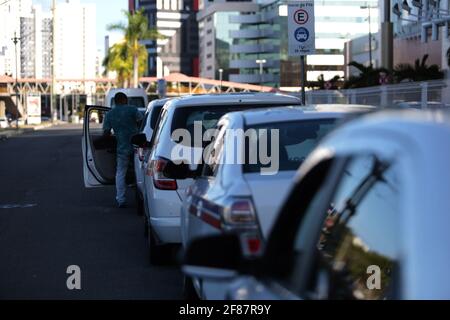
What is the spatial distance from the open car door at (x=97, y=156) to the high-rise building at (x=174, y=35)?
551ft

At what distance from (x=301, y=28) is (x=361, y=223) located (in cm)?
1242

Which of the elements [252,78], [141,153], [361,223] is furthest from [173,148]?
[252,78]

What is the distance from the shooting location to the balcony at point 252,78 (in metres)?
131

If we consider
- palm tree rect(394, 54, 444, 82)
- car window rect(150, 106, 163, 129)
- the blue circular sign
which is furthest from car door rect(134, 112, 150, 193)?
palm tree rect(394, 54, 444, 82)

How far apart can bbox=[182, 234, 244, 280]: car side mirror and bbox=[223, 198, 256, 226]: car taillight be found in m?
2.15

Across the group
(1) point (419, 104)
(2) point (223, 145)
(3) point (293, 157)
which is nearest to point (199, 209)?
(2) point (223, 145)

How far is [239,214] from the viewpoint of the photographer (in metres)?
5.12

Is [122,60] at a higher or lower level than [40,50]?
lower

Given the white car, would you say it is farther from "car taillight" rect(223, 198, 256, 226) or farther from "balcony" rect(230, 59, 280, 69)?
"balcony" rect(230, 59, 280, 69)

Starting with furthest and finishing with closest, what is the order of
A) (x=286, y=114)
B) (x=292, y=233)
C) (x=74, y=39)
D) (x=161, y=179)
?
1. (x=74, y=39)
2. (x=161, y=179)
3. (x=286, y=114)
4. (x=292, y=233)

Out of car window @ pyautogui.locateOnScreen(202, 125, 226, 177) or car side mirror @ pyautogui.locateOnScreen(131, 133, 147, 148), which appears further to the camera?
car side mirror @ pyautogui.locateOnScreen(131, 133, 147, 148)

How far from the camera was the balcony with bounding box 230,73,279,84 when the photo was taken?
130625 millimetres

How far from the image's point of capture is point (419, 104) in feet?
74.3

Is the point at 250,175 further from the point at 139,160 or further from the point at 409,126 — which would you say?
the point at 139,160
